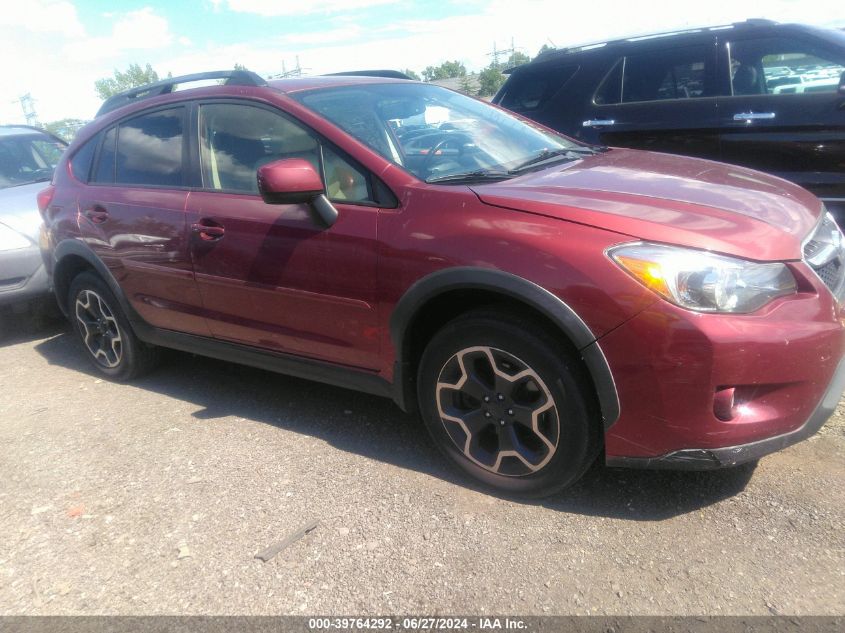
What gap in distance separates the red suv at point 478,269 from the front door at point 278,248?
0.01 m

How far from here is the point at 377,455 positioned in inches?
137

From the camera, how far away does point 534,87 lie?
6367 mm

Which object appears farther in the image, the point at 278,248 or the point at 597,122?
the point at 597,122

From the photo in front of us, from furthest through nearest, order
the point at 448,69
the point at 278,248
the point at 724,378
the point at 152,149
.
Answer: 1. the point at 448,69
2. the point at 152,149
3. the point at 278,248
4. the point at 724,378

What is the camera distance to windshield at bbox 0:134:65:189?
7039mm

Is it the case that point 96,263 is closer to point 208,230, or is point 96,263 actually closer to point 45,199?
point 45,199

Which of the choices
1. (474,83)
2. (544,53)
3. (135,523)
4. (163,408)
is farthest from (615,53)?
(474,83)

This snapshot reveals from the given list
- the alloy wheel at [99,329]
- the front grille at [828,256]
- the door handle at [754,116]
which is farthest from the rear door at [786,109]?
the alloy wheel at [99,329]

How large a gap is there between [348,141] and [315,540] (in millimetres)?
1712

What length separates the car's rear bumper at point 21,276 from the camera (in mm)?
5848

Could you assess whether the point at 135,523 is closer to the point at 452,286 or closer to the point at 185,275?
the point at 185,275

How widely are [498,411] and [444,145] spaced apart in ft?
4.34

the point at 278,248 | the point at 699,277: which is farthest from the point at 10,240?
the point at 699,277

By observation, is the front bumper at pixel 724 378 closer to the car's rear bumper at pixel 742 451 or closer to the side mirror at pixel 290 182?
the car's rear bumper at pixel 742 451
